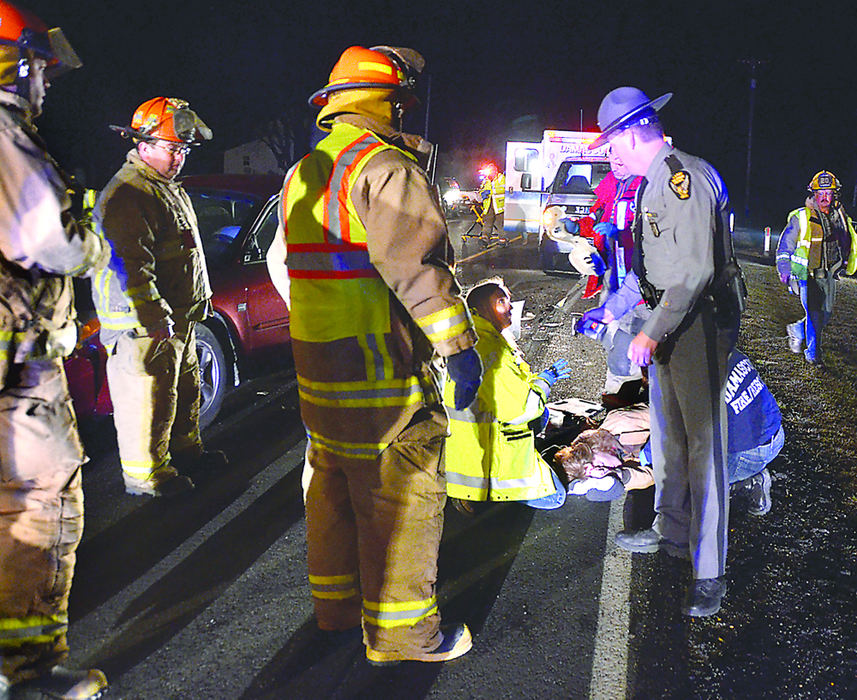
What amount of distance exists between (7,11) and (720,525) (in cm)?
325

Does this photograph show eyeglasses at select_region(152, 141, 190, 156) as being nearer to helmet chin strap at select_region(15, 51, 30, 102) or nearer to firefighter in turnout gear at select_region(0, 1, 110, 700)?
firefighter in turnout gear at select_region(0, 1, 110, 700)

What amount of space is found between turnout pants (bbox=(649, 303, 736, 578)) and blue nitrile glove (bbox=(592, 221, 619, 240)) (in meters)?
1.33

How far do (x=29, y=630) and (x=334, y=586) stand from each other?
3.42 ft

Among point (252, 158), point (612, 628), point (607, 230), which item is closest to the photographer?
point (612, 628)

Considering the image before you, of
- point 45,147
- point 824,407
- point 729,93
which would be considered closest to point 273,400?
point 45,147

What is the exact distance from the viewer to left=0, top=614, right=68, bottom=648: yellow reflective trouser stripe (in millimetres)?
2533

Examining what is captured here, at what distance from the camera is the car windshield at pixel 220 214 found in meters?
6.07

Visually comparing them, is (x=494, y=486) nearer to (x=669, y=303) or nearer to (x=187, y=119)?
(x=669, y=303)

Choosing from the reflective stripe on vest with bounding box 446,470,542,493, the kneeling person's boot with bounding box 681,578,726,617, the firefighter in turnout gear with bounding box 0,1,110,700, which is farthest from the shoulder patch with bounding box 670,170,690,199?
the firefighter in turnout gear with bounding box 0,1,110,700

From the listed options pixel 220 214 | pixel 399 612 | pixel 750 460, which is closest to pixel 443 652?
pixel 399 612

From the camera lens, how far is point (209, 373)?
5.57m

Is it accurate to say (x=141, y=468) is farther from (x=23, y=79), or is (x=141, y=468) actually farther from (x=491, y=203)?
(x=491, y=203)

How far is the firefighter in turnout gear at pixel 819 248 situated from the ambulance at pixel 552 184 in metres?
2.05

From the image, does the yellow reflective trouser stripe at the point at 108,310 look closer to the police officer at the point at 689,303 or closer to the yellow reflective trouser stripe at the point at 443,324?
the yellow reflective trouser stripe at the point at 443,324
